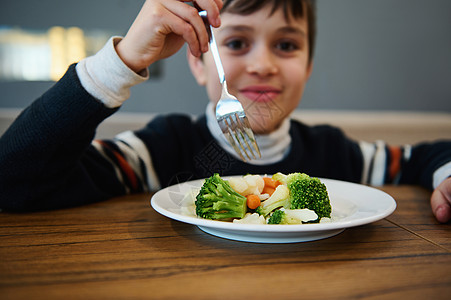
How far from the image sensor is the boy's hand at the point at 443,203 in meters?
0.74

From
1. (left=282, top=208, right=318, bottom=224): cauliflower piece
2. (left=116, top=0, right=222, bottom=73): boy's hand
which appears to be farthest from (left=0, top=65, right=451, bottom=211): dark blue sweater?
(left=282, top=208, right=318, bottom=224): cauliflower piece

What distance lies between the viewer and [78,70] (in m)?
0.88

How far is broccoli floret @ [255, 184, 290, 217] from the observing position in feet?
2.15

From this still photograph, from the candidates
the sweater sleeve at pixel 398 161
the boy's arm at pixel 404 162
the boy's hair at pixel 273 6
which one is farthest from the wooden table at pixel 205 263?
the boy's hair at pixel 273 6

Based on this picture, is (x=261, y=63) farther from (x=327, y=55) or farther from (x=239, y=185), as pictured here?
(x=327, y=55)

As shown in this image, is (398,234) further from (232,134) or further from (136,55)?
(136,55)

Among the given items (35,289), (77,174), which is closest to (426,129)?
(77,174)

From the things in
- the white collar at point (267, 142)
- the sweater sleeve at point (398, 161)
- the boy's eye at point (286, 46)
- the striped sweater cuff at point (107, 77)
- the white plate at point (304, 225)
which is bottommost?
the sweater sleeve at point (398, 161)

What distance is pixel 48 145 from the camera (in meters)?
0.85

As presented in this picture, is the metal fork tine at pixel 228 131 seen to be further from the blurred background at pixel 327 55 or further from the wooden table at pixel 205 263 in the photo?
the blurred background at pixel 327 55

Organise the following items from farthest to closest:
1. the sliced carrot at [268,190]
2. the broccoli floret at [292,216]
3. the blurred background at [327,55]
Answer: the blurred background at [327,55] < the sliced carrot at [268,190] < the broccoli floret at [292,216]

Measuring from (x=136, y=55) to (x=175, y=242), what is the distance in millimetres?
495

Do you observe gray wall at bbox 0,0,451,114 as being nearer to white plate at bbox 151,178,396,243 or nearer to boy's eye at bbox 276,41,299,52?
boy's eye at bbox 276,41,299,52

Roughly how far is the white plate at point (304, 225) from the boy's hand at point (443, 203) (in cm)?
12
